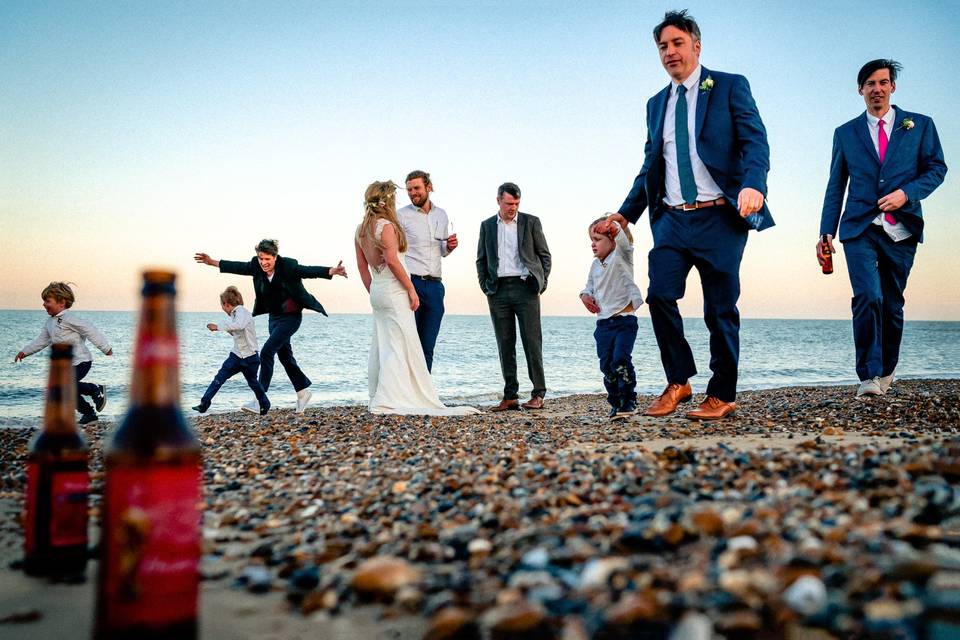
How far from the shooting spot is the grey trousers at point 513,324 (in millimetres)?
8836

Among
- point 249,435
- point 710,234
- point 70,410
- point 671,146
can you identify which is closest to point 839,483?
point 70,410

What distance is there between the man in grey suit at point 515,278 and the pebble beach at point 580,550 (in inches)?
206

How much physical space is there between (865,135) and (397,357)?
17.9 ft

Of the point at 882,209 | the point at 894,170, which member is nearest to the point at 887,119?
the point at 894,170

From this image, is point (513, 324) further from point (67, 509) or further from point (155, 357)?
point (155, 357)

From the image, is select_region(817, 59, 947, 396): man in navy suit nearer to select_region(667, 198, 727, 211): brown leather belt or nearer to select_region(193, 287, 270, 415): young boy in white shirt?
select_region(667, 198, 727, 211): brown leather belt

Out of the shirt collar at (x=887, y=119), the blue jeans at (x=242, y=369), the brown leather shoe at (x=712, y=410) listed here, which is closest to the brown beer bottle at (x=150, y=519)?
the brown leather shoe at (x=712, y=410)

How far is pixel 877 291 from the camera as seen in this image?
6.59 metres

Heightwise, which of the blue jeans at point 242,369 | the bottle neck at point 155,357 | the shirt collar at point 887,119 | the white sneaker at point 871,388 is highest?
the shirt collar at point 887,119

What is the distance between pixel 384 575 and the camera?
1.78 metres

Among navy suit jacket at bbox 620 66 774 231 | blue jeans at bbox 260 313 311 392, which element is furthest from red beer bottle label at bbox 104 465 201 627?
blue jeans at bbox 260 313 311 392

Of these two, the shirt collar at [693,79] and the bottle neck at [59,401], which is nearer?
the bottle neck at [59,401]

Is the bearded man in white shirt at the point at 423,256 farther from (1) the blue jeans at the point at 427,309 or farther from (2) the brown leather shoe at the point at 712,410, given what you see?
(2) the brown leather shoe at the point at 712,410

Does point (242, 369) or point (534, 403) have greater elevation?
point (242, 369)
